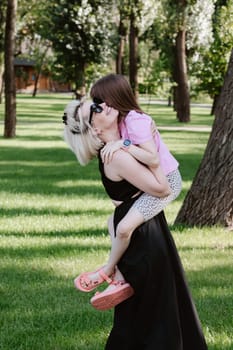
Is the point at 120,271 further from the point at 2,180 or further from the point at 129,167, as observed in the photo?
the point at 2,180

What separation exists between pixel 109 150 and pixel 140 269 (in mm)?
617

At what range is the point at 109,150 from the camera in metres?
3.81

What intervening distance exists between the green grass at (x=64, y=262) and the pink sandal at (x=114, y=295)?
1208 millimetres

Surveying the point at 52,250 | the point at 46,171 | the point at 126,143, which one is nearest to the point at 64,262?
the point at 52,250

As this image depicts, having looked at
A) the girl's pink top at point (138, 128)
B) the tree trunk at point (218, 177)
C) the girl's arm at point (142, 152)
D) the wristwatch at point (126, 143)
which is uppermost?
the girl's pink top at point (138, 128)

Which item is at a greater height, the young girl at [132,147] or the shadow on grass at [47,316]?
the young girl at [132,147]

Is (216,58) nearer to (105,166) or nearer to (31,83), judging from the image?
(105,166)

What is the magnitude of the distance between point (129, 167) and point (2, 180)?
1120cm

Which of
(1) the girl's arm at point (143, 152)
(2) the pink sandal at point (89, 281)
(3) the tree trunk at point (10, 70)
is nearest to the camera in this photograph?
(1) the girl's arm at point (143, 152)

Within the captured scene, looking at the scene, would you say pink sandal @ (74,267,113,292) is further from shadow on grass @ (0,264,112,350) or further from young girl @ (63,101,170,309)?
shadow on grass @ (0,264,112,350)

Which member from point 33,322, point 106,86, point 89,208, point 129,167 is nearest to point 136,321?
point 129,167

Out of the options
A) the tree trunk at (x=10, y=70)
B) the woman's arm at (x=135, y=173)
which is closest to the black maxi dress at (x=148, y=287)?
the woman's arm at (x=135, y=173)

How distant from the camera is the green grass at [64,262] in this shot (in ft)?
17.6

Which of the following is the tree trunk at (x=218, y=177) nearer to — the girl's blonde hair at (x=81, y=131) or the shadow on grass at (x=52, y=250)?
the shadow on grass at (x=52, y=250)
